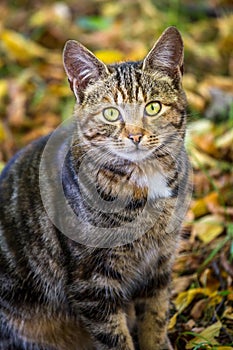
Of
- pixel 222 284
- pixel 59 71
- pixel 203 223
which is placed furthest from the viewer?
pixel 59 71

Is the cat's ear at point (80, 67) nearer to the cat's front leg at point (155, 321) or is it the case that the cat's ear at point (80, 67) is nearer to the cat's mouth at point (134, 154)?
the cat's mouth at point (134, 154)

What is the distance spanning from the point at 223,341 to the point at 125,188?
0.79 metres

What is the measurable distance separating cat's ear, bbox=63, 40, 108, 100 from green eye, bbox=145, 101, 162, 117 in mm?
217

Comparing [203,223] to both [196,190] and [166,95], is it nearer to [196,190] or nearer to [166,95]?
[196,190]

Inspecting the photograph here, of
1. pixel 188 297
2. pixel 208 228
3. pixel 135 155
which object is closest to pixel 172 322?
pixel 188 297

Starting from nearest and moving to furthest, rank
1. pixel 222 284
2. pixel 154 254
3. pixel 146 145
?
pixel 146 145 < pixel 154 254 < pixel 222 284

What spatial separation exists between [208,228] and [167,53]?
44.2 inches

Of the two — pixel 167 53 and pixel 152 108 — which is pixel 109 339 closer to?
pixel 152 108

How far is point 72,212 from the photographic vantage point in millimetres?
2604

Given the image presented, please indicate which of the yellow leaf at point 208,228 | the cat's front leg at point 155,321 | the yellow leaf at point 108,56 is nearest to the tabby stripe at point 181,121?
the cat's front leg at point 155,321

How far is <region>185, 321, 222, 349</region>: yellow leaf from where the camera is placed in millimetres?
2809

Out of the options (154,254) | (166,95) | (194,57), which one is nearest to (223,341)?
(154,254)

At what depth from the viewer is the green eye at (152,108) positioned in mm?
2523

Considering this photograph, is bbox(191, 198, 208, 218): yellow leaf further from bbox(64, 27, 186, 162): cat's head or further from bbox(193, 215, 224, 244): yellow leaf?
bbox(64, 27, 186, 162): cat's head
